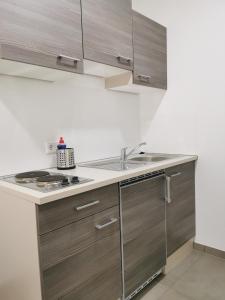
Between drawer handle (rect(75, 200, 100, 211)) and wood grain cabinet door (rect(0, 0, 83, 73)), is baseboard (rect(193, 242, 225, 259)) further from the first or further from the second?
wood grain cabinet door (rect(0, 0, 83, 73))

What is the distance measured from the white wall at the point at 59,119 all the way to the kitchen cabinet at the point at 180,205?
633mm

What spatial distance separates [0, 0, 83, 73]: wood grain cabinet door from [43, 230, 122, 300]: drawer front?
1.01 m

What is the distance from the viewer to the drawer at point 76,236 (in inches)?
41.6

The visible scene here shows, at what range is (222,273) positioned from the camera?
1861 millimetres

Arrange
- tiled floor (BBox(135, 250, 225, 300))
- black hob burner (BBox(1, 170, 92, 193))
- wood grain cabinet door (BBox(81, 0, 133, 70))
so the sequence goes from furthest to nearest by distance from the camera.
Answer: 1. tiled floor (BBox(135, 250, 225, 300))
2. wood grain cabinet door (BBox(81, 0, 133, 70))
3. black hob burner (BBox(1, 170, 92, 193))

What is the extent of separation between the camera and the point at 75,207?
1.16 metres

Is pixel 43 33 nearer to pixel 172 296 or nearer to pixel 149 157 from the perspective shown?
pixel 149 157

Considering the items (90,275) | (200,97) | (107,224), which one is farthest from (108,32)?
(90,275)

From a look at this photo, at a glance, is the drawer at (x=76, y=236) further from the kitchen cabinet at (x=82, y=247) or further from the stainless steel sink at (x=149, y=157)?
the stainless steel sink at (x=149, y=157)

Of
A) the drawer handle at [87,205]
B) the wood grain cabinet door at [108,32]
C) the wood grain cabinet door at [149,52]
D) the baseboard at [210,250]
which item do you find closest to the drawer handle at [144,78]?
the wood grain cabinet door at [149,52]

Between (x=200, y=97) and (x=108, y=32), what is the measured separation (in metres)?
0.97

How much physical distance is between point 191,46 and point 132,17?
61 centimetres

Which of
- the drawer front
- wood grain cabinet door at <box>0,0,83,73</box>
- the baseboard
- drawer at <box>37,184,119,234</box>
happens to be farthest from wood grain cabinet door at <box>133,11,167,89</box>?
the baseboard

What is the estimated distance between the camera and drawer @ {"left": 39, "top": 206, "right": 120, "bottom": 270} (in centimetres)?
106
